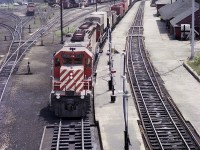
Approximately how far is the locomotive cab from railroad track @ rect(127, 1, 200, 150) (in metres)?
3.72

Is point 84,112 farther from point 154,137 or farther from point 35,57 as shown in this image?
point 35,57

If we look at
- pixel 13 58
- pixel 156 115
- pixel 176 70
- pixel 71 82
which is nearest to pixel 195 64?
pixel 176 70

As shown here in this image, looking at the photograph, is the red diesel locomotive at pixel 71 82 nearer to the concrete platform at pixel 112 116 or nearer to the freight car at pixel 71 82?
the freight car at pixel 71 82

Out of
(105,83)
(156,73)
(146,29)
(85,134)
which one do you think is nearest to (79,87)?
(85,134)

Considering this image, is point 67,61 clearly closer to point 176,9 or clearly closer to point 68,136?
point 68,136

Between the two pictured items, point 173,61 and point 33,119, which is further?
point 173,61

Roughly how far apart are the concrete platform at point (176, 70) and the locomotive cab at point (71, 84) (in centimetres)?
631

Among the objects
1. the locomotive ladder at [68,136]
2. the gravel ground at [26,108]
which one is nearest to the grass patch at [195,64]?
the gravel ground at [26,108]

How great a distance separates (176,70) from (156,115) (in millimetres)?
13205

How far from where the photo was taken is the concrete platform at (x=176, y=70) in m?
26.6

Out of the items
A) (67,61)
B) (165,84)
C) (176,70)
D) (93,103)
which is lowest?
(93,103)

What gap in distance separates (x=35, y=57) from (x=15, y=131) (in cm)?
2185

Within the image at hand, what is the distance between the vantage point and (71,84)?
24172mm

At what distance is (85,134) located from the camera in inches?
867
